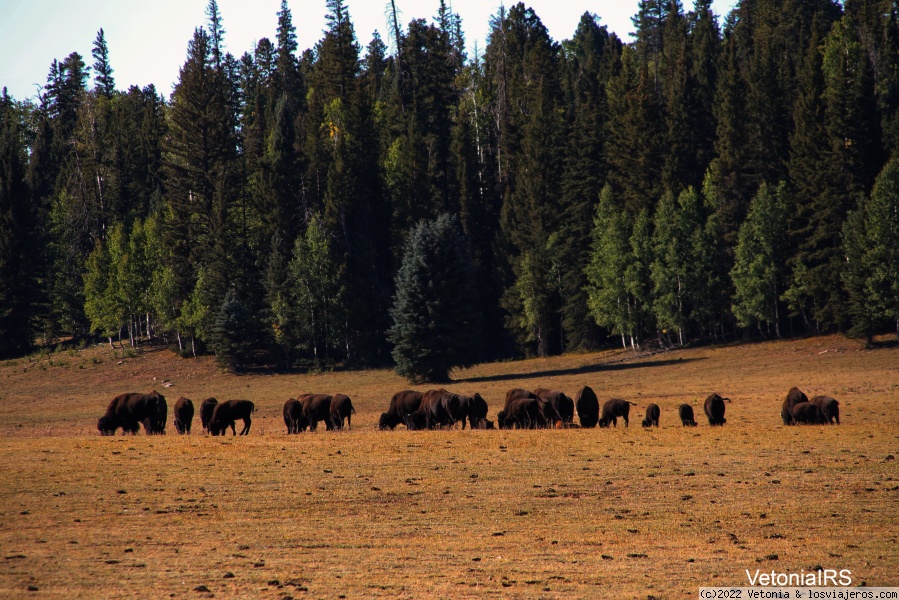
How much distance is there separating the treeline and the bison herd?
3538 cm

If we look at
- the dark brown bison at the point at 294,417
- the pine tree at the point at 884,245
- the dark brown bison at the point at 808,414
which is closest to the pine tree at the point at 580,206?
the pine tree at the point at 884,245

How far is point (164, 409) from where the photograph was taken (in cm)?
3139

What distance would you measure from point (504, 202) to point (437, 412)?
201ft

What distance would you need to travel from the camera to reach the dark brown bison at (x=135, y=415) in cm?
3091

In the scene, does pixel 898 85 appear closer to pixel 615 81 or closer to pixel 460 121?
pixel 615 81

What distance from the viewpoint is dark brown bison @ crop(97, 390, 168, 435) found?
1217 inches

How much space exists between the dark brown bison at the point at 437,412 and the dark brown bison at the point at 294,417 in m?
3.80

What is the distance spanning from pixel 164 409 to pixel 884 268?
4999 cm

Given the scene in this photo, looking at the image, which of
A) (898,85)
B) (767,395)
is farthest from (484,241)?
(767,395)

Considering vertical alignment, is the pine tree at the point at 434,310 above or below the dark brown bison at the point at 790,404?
above

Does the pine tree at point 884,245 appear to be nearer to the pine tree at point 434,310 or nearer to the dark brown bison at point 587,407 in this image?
the pine tree at point 434,310

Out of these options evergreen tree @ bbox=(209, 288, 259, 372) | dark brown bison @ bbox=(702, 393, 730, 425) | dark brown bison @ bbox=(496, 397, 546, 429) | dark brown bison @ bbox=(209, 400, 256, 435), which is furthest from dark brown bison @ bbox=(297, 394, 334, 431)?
evergreen tree @ bbox=(209, 288, 259, 372)

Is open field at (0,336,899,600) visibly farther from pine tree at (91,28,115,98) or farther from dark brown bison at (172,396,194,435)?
pine tree at (91,28,115,98)

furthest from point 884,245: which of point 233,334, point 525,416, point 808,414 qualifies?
point 233,334
